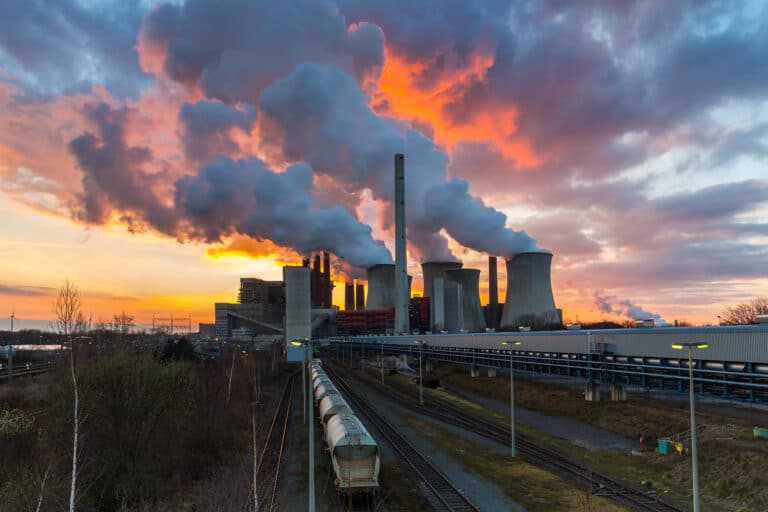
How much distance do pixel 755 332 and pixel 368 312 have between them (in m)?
115

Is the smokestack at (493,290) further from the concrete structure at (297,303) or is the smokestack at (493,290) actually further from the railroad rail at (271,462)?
the railroad rail at (271,462)

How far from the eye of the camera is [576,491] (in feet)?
75.6

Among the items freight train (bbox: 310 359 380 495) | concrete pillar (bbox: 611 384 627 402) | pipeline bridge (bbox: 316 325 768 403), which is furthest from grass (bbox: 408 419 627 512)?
concrete pillar (bbox: 611 384 627 402)

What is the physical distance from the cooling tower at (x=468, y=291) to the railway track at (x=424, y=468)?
83604 mm

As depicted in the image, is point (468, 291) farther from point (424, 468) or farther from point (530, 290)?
point (424, 468)

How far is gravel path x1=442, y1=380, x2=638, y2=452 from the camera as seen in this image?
108ft

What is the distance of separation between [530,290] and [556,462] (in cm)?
6092

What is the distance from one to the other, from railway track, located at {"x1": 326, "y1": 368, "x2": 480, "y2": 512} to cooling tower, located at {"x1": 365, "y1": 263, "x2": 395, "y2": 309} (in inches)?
2936

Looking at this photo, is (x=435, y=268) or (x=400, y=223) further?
(x=435, y=268)

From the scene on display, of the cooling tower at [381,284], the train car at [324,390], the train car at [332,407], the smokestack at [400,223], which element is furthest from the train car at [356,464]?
the cooling tower at [381,284]

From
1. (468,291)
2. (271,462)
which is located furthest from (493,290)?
(271,462)

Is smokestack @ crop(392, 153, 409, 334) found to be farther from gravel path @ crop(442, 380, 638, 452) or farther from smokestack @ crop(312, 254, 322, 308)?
smokestack @ crop(312, 254, 322, 308)

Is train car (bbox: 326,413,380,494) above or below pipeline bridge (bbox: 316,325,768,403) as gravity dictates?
below

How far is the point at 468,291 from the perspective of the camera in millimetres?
127375
